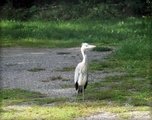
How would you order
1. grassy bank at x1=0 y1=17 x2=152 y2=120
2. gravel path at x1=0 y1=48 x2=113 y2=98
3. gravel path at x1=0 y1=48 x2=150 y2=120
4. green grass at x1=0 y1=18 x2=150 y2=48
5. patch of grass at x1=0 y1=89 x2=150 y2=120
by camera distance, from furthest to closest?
1. green grass at x1=0 y1=18 x2=150 y2=48
2. gravel path at x1=0 y1=48 x2=113 y2=98
3. gravel path at x1=0 y1=48 x2=150 y2=120
4. grassy bank at x1=0 y1=17 x2=152 y2=120
5. patch of grass at x1=0 y1=89 x2=150 y2=120

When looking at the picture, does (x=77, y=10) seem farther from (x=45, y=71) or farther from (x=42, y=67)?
(x=45, y=71)

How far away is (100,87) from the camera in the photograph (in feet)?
25.5

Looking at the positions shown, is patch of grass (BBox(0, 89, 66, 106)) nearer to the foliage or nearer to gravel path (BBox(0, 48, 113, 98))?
gravel path (BBox(0, 48, 113, 98))

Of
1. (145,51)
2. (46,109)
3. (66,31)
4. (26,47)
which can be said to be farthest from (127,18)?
(46,109)

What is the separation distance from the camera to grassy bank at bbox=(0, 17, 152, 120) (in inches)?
239

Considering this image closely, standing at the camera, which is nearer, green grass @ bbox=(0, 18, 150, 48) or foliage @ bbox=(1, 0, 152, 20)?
green grass @ bbox=(0, 18, 150, 48)

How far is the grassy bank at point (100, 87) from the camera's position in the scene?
6.07 m

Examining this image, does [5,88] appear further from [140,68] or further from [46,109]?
[140,68]

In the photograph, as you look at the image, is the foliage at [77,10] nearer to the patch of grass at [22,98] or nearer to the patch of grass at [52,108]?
the patch of grass at [22,98]

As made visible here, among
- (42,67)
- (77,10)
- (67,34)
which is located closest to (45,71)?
(42,67)

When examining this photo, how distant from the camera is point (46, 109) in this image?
620cm

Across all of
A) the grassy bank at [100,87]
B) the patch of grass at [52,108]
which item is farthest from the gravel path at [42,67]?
the patch of grass at [52,108]

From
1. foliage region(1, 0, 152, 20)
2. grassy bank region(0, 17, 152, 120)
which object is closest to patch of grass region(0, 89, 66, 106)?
grassy bank region(0, 17, 152, 120)

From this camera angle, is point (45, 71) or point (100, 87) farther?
point (45, 71)
